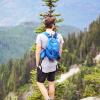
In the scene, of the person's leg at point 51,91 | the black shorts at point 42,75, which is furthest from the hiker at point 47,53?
the person's leg at point 51,91

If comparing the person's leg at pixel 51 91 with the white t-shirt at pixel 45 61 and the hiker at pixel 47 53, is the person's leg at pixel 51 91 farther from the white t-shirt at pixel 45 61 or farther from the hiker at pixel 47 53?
the white t-shirt at pixel 45 61

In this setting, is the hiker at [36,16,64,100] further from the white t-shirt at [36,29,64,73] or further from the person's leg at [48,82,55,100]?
the person's leg at [48,82,55,100]

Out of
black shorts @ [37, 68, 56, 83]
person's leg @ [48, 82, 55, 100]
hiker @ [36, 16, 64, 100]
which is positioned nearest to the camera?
hiker @ [36, 16, 64, 100]

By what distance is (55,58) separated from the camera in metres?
19.9

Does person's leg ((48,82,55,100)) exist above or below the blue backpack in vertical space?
below

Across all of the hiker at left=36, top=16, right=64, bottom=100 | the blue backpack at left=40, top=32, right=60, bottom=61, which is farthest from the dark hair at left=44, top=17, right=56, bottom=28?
the blue backpack at left=40, top=32, right=60, bottom=61

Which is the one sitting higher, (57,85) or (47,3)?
(47,3)

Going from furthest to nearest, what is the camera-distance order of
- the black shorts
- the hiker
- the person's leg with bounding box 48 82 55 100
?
the person's leg with bounding box 48 82 55 100, the black shorts, the hiker

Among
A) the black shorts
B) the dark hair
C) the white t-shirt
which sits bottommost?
the black shorts

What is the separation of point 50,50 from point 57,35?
898 mm

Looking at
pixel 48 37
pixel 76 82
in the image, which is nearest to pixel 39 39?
pixel 48 37

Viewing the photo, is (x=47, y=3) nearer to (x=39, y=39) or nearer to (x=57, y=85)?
(x=57, y=85)

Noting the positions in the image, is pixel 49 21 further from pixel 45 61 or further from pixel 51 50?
pixel 45 61

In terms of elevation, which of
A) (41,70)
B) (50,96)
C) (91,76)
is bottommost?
(91,76)
